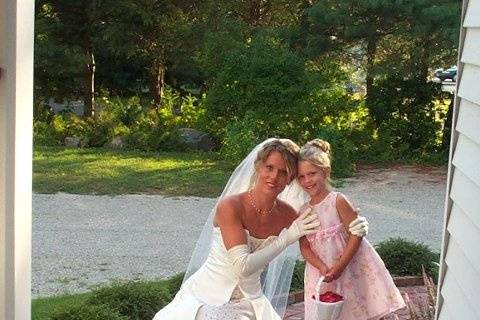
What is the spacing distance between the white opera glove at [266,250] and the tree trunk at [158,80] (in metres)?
12.5

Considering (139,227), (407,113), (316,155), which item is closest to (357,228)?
(316,155)

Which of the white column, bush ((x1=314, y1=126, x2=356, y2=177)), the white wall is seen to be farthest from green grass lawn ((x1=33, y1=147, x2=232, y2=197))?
the white wall

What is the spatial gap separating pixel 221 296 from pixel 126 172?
25.0 feet

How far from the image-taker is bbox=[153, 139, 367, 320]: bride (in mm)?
2891

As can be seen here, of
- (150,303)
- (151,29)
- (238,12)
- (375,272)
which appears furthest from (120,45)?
(375,272)

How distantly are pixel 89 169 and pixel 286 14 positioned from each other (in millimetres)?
5417

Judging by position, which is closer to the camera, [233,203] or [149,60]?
[233,203]

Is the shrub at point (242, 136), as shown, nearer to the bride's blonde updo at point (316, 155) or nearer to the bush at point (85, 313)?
the bush at point (85, 313)

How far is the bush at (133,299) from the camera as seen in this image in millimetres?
4348

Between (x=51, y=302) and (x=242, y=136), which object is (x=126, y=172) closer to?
(x=242, y=136)

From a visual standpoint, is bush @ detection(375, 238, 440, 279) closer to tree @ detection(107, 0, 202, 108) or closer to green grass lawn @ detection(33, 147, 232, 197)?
green grass lawn @ detection(33, 147, 232, 197)

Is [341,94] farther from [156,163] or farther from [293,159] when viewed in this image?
[293,159]

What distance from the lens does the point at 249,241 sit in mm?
2955

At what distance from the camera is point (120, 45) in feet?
47.9
